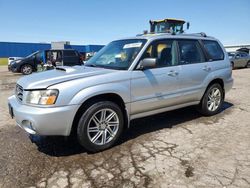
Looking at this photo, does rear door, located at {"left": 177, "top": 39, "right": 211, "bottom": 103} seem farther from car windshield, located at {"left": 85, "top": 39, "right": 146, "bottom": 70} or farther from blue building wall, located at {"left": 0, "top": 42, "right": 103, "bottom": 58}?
blue building wall, located at {"left": 0, "top": 42, "right": 103, "bottom": 58}

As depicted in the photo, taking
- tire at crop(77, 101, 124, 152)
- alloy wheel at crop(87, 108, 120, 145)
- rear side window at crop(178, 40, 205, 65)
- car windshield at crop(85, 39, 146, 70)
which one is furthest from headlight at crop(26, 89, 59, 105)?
rear side window at crop(178, 40, 205, 65)

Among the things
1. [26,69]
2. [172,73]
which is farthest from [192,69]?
[26,69]

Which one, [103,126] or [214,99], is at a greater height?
[214,99]

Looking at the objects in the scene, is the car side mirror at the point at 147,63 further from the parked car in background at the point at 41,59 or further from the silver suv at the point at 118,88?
the parked car in background at the point at 41,59

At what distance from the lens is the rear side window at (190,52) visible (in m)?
4.64

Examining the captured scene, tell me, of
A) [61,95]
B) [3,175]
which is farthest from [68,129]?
→ [3,175]

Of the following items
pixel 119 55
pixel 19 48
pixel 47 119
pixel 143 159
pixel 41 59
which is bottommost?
pixel 143 159

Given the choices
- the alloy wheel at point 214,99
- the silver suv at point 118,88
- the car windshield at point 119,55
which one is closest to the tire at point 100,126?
the silver suv at point 118,88

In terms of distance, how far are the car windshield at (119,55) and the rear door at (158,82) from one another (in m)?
0.20

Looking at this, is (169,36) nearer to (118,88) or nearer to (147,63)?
(147,63)

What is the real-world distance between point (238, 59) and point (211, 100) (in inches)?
637

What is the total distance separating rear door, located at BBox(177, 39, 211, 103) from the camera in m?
4.59

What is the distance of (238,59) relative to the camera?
19.4m

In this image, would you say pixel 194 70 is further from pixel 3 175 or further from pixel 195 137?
pixel 3 175
